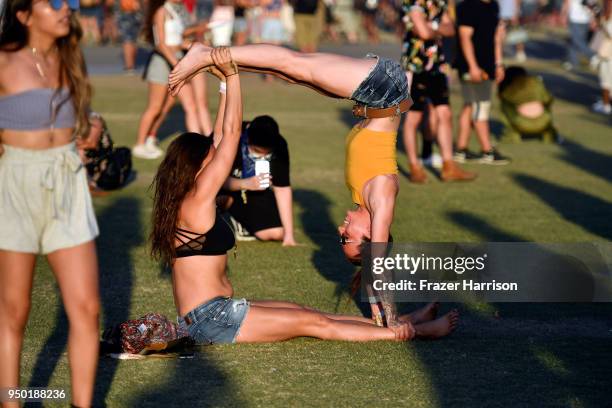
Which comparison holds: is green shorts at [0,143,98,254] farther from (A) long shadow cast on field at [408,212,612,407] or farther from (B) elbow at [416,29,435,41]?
(B) elbow at [416,29,435,41]

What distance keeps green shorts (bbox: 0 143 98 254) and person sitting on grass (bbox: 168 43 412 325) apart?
199 centimetres

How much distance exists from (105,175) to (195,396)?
5.63 meters

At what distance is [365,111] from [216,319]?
1646mm

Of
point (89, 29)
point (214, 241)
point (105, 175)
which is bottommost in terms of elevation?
point (89, 29)

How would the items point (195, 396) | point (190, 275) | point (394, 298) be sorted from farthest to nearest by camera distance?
point (394, 298), point (190, 275), point (195, 396)

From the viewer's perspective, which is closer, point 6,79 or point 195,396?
point 6,79

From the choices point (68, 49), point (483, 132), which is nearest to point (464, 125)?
point (483, 132)

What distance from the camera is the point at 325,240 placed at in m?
8.91

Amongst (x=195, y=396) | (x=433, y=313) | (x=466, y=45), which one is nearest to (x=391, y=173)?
(x=433, y=313)

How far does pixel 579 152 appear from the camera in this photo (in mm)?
13336

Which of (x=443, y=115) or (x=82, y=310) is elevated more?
(x=82, y=310)

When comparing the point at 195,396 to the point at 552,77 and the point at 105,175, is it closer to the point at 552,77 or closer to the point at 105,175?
the point at 105,175

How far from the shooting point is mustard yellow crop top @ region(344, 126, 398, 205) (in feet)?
21.5

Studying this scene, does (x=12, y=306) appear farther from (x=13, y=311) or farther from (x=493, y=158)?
(x=493, y=158)
